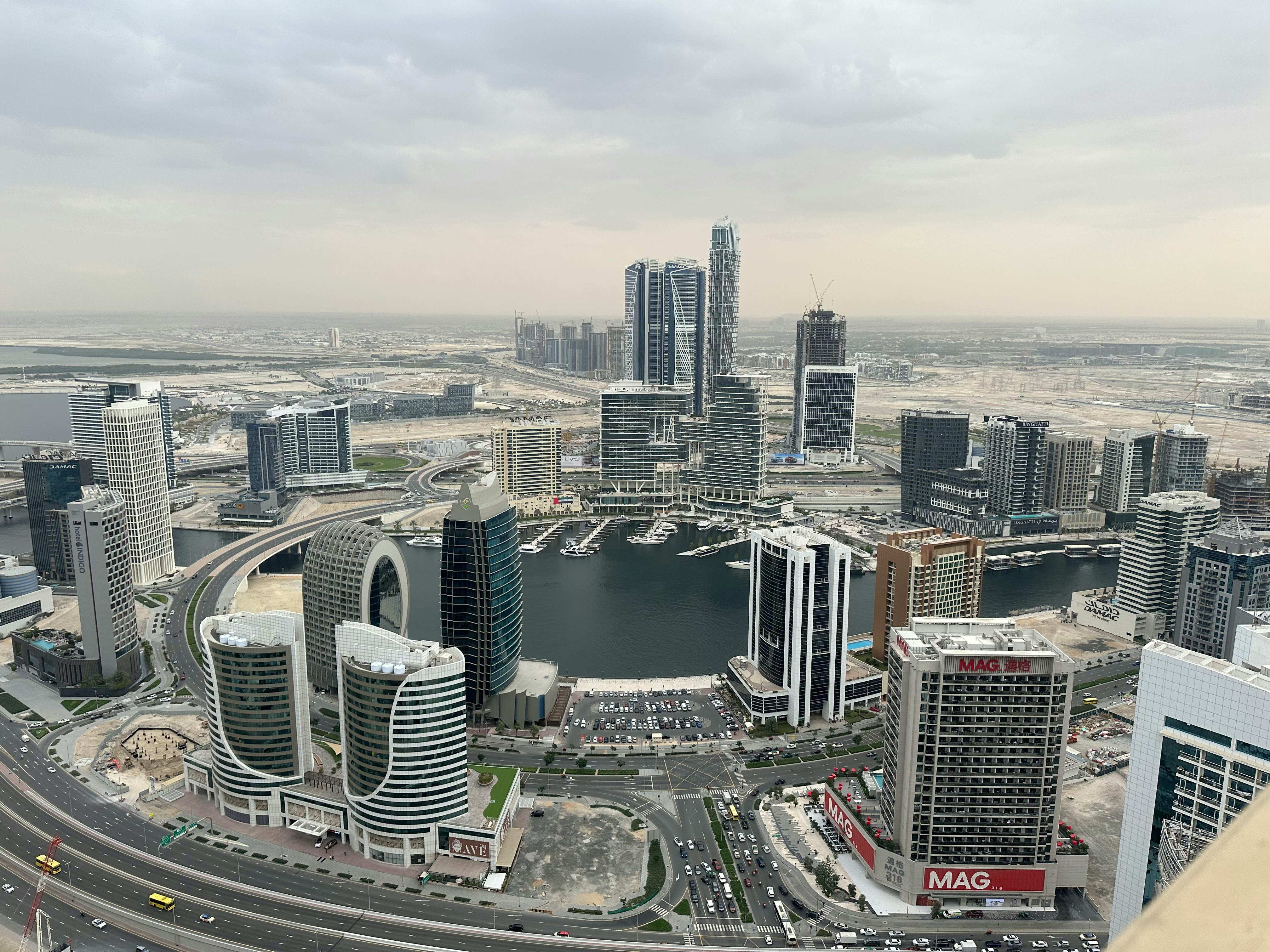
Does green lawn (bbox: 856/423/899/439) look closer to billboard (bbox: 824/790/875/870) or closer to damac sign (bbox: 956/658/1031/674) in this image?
billboard (bbox: 824/790/875/870)

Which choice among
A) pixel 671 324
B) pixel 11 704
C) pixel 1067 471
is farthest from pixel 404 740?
pixel 671 324

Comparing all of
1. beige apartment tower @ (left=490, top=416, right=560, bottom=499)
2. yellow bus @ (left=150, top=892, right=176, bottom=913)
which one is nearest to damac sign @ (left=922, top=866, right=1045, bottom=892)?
Answer: yellow bus @ (left=150, top=892, right=176, bottom=913)

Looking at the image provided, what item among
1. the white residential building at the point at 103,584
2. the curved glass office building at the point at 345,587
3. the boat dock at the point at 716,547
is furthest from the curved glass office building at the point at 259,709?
the boat dock at the point at 716,547

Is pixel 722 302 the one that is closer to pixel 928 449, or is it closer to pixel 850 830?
pixel 928 449

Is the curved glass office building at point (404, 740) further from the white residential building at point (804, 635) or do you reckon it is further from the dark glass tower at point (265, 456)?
the dark glass tower at point (265, 456)

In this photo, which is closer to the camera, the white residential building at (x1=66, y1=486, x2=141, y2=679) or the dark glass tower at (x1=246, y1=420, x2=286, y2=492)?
the white residential building at (x1=66, y1=486, x2=141, y2=679)

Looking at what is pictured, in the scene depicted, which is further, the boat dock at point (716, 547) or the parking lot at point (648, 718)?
the boat dock at point (716, 547)

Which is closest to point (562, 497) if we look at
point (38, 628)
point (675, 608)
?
point (675, 608)
